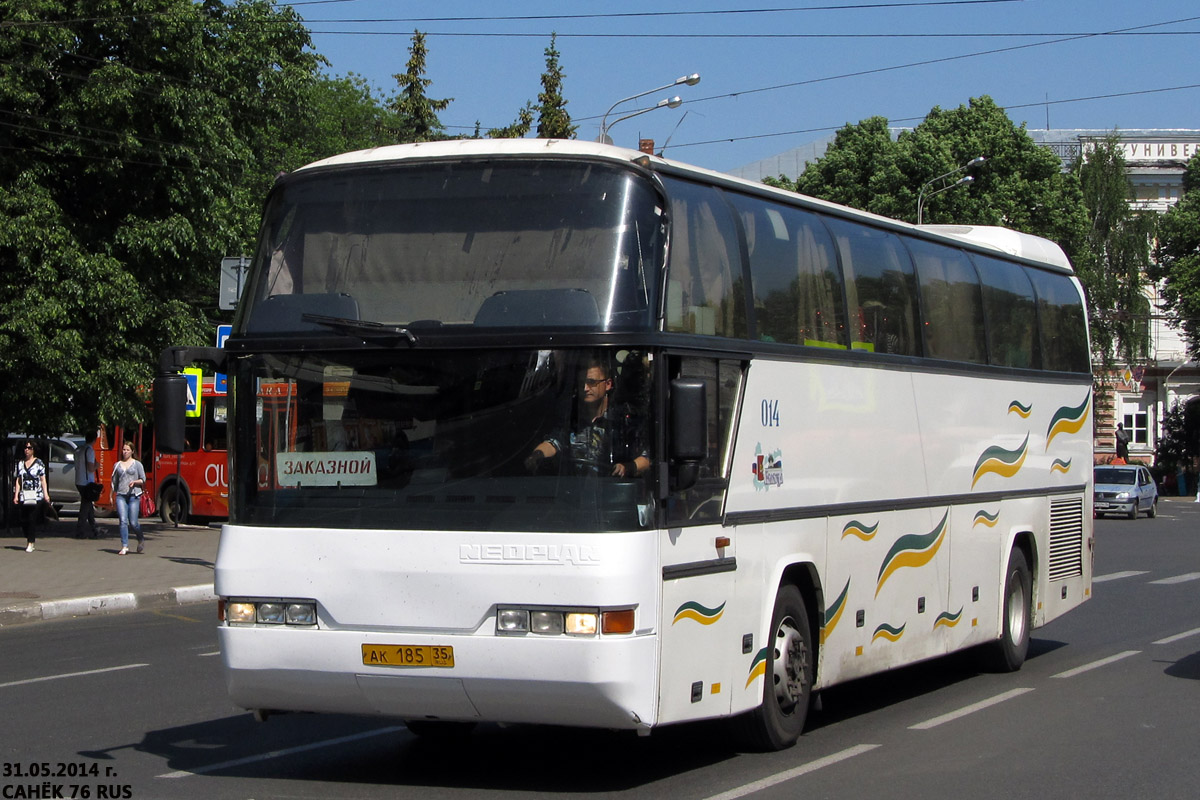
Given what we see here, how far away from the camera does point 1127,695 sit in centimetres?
1102

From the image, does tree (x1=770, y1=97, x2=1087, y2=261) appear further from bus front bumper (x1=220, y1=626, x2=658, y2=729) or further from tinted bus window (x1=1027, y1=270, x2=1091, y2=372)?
bus front bumper (x1=220, y1=626, x2=658, y2=729)

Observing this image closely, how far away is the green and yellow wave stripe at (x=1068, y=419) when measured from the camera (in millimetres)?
13633

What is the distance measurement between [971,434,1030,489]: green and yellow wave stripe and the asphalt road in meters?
1.71

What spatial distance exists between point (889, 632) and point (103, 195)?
772 inches

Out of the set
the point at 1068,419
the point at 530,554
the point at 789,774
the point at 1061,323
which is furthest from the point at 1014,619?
the point at 530,554

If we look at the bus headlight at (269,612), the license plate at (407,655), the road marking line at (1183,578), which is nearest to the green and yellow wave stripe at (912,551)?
the license plate at (407,655)

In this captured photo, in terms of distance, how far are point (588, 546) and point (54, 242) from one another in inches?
766

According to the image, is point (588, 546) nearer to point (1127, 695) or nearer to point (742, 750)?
point (742, 750)

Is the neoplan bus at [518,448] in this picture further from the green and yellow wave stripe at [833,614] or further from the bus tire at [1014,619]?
the bus tire at [1014,619]

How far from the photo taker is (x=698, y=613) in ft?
25.1

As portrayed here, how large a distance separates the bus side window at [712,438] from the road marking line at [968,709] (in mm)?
2711

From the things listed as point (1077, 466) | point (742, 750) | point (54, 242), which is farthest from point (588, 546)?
point (54, 242)

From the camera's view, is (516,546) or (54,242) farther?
(54,242)

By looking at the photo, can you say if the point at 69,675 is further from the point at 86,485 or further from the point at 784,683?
the point at 86,485
